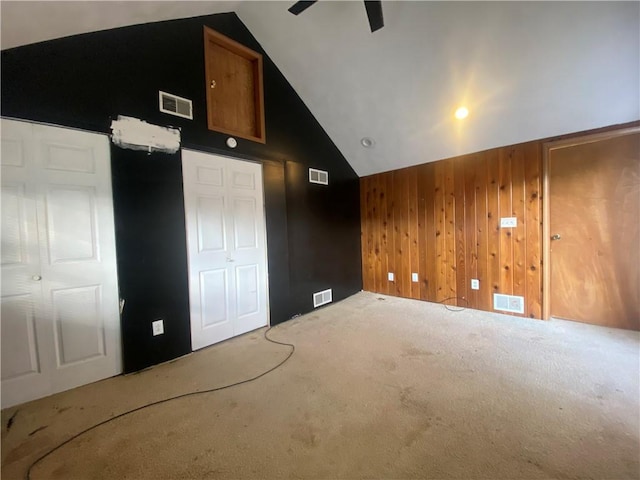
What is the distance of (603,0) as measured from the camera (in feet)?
5.55

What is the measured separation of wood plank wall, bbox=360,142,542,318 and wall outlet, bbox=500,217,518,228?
0.04 metres

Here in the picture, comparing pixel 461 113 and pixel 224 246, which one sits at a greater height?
pixel 461 113

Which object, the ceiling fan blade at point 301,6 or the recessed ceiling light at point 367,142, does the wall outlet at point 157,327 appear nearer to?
the ceiling fan blade at point 301,6

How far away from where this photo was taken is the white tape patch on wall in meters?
1.98

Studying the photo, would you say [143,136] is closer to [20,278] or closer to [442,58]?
[20,278]

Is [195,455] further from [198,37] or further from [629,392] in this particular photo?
[198,37]

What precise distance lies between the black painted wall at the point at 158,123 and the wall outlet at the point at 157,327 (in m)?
0.04

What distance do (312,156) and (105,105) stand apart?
2.17 m

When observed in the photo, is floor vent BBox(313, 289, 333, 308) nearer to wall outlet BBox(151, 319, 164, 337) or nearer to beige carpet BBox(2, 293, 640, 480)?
beige carpet BBox(2, 293, 640, 480)

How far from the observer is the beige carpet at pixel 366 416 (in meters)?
1.19

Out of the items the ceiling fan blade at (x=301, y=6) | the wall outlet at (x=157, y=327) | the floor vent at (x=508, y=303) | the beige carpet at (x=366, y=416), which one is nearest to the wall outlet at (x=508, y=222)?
the floor vent at (x=508, y=303)

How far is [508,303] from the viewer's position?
3033mm

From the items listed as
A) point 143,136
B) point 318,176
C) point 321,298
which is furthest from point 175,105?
point 321,298

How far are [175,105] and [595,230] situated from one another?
168 inches
